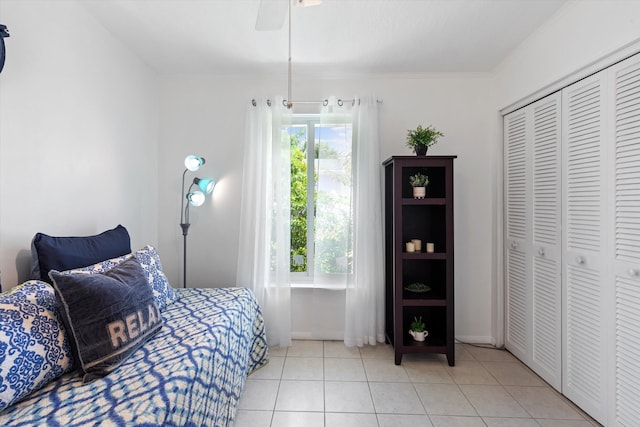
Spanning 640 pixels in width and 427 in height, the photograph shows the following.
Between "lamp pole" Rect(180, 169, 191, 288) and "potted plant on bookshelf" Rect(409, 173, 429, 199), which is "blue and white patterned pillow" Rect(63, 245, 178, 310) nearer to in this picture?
"lamp pole" Rect(180, 169, 191, 288)

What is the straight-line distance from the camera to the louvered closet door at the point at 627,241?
1.66 meters

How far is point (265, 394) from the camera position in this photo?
220 centimetres

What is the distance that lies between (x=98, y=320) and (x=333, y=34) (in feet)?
7.62

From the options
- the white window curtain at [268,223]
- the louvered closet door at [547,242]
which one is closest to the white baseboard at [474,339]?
the louvered closet door at [547,242]

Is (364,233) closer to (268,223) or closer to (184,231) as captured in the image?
(268,223)

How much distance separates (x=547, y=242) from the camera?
231cm

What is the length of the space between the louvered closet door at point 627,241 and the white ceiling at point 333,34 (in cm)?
80

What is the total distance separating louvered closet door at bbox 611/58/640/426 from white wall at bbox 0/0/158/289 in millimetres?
3193

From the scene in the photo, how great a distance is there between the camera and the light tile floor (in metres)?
1.95

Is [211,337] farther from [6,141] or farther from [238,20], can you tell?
[238,20]

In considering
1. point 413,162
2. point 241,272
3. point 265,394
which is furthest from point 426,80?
point 265,394

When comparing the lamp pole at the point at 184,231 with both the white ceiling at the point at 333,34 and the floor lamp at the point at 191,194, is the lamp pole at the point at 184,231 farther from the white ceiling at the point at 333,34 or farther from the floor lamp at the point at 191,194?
the white ceiling at the point at 333,34

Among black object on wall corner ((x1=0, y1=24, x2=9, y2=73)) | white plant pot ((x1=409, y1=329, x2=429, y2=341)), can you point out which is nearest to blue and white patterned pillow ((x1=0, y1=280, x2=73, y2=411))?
black object on wall corner ((x1=0, y1=24, x2=9, y2=73))

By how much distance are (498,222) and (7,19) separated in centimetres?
361
